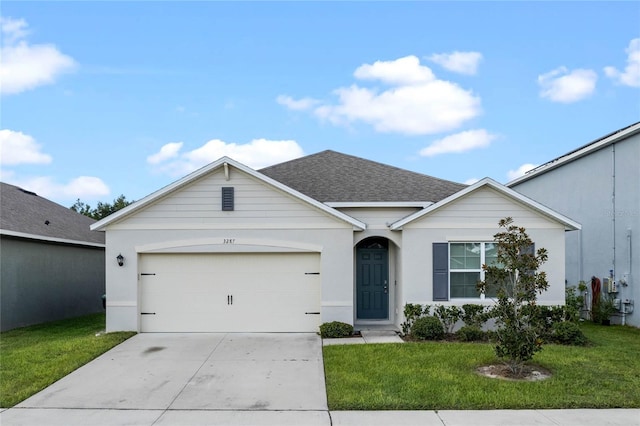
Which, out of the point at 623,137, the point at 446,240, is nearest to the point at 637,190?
the point at 623,137

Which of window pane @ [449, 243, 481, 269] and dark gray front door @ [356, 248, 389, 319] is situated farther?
dark gray front door @ [356, 248, 389, 319]

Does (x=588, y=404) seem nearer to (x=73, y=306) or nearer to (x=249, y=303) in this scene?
(x=249, y=303)

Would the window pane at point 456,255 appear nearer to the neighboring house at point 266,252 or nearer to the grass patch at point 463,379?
the neighboring house at point 266,252

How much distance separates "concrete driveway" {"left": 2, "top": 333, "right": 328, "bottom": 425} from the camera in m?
6.19

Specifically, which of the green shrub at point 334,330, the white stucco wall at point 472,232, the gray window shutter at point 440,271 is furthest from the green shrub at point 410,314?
the green shrub at point 334,330

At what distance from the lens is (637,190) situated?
1311 centimetres

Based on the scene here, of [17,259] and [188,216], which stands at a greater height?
[188,216]

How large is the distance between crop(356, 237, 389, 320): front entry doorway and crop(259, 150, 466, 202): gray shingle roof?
1413 mm

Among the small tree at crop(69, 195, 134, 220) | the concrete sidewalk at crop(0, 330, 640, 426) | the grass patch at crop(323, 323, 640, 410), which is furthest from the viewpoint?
the small tree at crop(69, 195, 134, 220)

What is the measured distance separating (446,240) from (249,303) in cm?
534

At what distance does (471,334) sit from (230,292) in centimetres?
602

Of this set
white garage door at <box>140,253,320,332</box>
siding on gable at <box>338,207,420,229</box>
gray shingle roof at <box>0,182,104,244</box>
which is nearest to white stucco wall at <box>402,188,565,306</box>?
siding on gable at <box>338,207,420,229</box>
